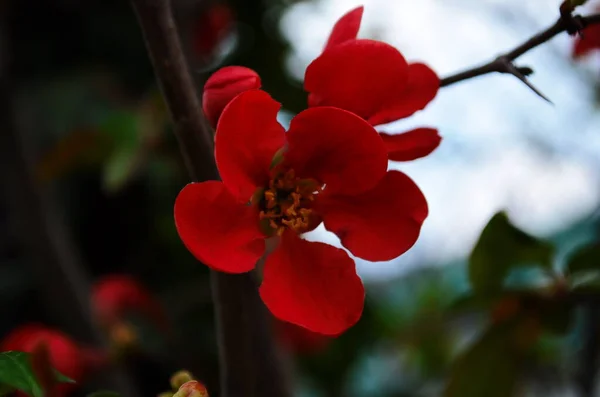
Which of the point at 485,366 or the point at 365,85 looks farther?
the point at 485,366

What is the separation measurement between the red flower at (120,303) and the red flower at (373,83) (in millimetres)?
486

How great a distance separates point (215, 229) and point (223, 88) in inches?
2.5

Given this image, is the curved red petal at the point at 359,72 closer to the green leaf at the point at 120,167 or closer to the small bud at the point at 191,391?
the small bud at the point at 191,391

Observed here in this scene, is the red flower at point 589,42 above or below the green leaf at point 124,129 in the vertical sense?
above

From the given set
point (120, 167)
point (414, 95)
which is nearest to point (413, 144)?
point (414, 95)

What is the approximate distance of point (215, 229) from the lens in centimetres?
29

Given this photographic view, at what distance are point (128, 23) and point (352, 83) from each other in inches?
39.3

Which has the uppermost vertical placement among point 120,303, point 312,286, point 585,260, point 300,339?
point 312,286

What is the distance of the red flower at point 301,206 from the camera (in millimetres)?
279

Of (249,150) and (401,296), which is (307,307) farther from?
(401,296)

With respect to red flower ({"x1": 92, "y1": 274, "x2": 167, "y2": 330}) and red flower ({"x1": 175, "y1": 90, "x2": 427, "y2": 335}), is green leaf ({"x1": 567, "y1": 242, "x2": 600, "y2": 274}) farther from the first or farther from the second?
red flower ({"x1": 92, "y1": 274, "x2": 167, "y2": 330})

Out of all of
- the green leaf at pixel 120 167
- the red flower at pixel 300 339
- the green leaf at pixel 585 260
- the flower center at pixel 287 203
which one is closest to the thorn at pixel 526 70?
the flower center at pixel 287 203

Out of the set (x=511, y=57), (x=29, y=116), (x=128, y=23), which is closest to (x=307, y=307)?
(x=511, y=57)

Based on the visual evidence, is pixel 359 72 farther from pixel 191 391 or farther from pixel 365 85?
pixel 191 391
